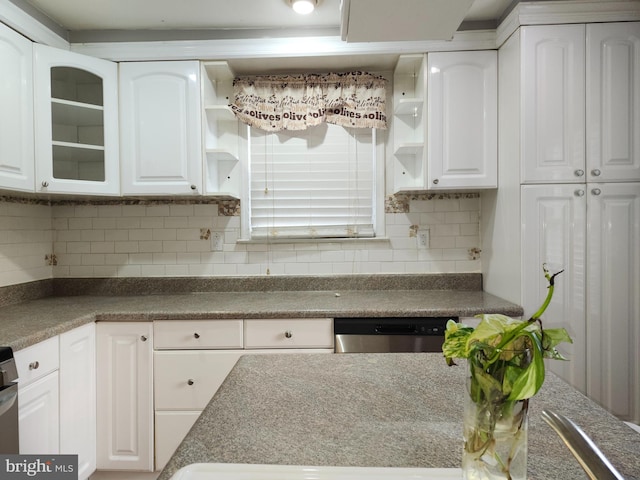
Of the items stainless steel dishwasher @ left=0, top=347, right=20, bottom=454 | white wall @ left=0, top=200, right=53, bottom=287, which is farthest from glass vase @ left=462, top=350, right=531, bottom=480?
white wall @ left=0, top=200, right=53, bottom=287

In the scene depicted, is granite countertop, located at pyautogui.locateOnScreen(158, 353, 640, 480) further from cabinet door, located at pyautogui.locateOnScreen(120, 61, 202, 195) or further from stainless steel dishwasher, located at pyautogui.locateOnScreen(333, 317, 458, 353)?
cabinet door, located at pyautogui.locateOnScreen(120, 61, 202, 195)

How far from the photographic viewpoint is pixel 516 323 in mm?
545

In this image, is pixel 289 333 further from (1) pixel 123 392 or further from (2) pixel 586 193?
(2) pixel 586 193

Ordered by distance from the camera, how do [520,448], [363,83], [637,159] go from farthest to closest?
[363,83]
[637,159]
[520,448]

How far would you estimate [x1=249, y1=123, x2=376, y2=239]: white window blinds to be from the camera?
258 centimetres

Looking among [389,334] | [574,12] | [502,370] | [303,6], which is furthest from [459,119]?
[502,370]

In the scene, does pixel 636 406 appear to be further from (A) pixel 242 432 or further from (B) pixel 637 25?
(A) pixel 242 432

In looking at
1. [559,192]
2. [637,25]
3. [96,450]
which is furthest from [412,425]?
[637,25]

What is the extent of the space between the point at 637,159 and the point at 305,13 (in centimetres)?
184

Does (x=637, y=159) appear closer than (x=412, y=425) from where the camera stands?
No

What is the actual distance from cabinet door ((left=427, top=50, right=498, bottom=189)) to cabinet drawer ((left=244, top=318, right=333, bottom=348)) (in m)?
1.07

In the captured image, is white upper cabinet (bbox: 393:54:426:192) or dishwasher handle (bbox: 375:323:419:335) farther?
white upper cabinet (bbox: 393:54:426:192)

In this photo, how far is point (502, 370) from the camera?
53 cm

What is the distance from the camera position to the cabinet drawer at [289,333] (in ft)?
6.56
